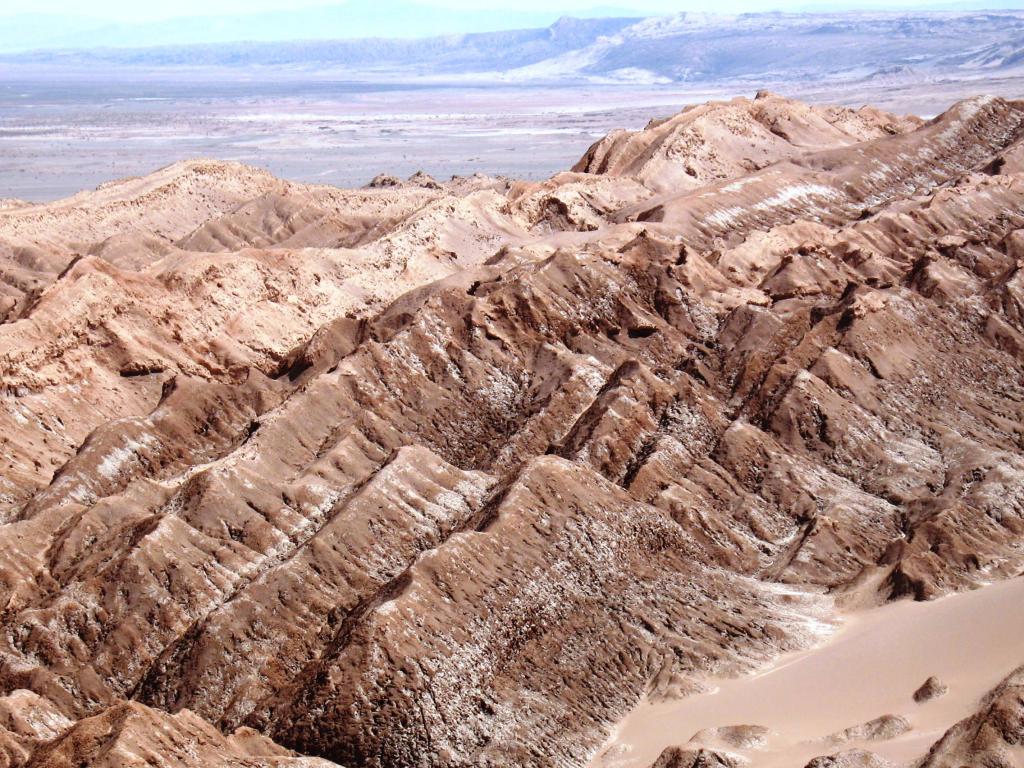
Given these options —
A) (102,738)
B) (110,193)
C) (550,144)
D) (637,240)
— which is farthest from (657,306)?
(550,144)

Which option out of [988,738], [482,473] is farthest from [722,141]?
[988,738]

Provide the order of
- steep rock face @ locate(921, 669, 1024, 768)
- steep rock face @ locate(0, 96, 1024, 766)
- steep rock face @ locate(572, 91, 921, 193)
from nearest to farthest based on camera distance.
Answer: steep rock face @ locate(921, 669, 1024, 768)
steep rock face @ locate(0, 96, 1024, 766)
steep rock face @ locate(572, 91, 921, 193)

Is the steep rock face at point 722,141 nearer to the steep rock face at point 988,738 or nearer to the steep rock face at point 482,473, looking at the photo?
the steep rock face at point 482,473

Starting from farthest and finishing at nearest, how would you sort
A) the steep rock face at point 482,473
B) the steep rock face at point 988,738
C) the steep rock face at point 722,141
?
1. the steep rock face at point 722,141
2. the steep rock face at point 482,473
3. the steep rock face at point 988,738

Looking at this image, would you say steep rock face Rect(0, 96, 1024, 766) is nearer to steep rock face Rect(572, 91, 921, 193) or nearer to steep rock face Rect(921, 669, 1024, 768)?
steep rock face Rect(921, 669, 1024, 768)

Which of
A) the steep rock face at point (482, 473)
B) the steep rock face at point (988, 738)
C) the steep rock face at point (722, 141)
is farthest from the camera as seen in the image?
the steep rock face at point (722, 141)

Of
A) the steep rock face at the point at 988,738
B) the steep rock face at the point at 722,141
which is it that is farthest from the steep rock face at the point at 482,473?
the steep rock face at the point at 722,141

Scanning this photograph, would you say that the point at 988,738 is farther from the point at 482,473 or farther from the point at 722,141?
the point at 722,141

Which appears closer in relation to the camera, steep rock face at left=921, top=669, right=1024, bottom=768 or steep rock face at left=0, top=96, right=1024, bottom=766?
steep rock face at left=921, top=669, right=1024, bottom=768

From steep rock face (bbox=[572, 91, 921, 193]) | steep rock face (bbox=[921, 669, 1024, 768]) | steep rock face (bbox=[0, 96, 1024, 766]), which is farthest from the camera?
steep rock face (bbox=[572, 91, 921, 193])

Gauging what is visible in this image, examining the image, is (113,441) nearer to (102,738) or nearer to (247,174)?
(102,738)

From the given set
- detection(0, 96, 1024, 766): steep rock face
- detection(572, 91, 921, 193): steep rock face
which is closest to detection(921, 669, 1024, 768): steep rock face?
detection(0, 96, 1024, 766): steep rock face
